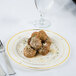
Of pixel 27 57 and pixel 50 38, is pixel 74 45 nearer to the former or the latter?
pixel 50 38

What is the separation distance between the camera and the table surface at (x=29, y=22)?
2.41 ft

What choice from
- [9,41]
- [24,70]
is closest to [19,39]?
[9,41]

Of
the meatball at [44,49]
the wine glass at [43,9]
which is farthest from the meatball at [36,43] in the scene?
the wine glass at [43,9]

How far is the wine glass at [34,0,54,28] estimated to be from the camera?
867 millimetres

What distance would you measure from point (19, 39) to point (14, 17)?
25 cm

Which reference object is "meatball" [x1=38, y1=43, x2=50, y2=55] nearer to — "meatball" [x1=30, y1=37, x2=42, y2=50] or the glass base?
"meatball" [x1=30, y1=37, x2=42, y2=50]

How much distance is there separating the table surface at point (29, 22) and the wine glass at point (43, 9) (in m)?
0.03

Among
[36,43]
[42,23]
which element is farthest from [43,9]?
[36,43]

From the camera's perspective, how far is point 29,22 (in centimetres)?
100

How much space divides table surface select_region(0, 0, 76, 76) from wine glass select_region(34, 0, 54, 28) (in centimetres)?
3

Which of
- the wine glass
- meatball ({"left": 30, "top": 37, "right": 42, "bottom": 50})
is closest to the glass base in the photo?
the wine glass

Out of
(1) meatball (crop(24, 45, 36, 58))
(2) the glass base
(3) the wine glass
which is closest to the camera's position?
(1) meatball (crop(24, 45, 36, 58))

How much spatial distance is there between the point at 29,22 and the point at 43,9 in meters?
0.15

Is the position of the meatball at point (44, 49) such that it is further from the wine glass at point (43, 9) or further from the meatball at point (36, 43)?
the wine glass at point (43, 9)
